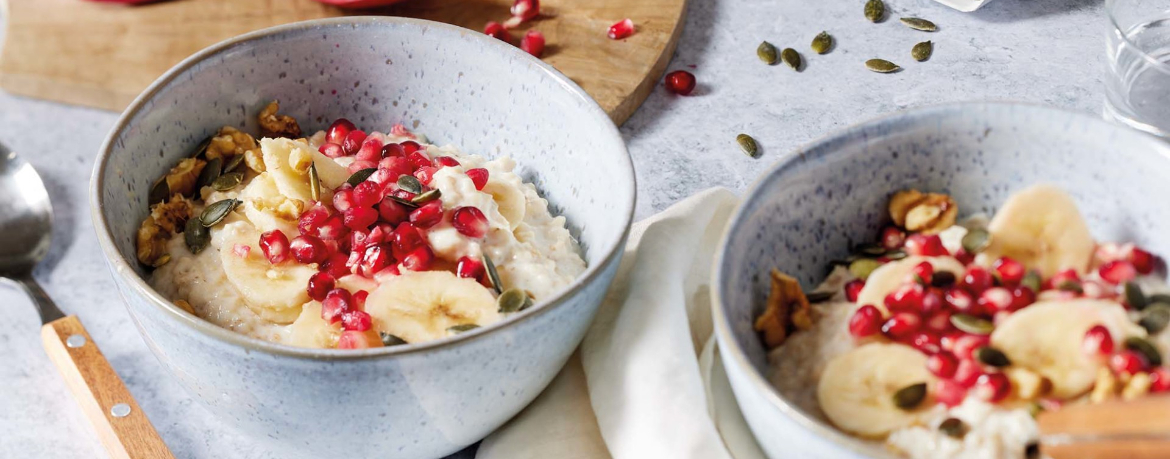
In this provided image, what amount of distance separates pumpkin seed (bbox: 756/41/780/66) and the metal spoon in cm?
137

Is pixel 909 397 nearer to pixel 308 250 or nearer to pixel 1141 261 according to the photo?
pixel 1141 261

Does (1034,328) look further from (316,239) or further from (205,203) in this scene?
(205,203)

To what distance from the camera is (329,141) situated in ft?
5.79

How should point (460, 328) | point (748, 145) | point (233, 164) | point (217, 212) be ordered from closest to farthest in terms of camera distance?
1. point (460, 328)
2. point (217, 212)
3. point (233, 164)
4. point (748, 145)

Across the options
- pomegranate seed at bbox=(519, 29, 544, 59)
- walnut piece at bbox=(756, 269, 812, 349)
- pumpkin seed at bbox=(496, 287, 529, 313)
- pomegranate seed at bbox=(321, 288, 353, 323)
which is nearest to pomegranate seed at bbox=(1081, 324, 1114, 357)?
walnut piece at bbox=(756, 269, 812, 349)

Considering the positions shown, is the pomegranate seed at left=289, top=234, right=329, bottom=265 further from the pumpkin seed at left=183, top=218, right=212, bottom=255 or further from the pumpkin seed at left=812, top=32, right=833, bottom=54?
the pumpkin seed at left=812, top=32, right=833, bottom=54

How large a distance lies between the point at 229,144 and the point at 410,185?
0.35 m

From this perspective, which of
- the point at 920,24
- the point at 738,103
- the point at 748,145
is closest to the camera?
the point at 748,145

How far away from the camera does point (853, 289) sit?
4.49ft

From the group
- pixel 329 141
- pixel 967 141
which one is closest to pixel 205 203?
pixel 329 141

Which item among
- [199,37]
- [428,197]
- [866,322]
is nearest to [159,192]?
[428,197]

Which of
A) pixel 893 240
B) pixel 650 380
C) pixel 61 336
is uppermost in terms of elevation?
pixel 893 240

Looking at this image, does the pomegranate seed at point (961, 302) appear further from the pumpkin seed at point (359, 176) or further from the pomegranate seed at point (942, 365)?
the pumpkin seed at point (359, 176)

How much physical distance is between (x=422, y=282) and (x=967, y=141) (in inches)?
29.3
